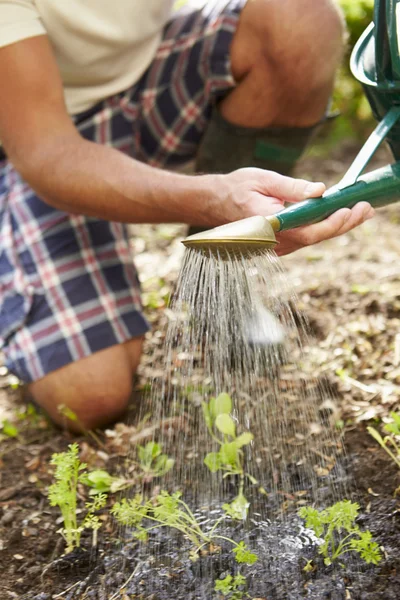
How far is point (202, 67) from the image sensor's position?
2266 millimetres

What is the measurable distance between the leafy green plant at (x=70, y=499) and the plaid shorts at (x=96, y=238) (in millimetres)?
610

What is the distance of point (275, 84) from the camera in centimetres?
226

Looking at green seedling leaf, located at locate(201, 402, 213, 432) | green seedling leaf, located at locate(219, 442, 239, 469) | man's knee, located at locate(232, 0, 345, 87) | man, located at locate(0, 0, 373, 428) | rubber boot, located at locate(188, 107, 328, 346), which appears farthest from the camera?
rubber boot, located at locate(188, 107, 328, 346)

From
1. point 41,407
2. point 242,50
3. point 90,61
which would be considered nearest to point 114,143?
point 90,61

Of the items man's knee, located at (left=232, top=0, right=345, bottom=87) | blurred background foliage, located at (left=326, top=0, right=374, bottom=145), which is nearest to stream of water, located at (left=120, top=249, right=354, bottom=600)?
man's knee, located at (left=232, top=0, right=345, bottom=87)

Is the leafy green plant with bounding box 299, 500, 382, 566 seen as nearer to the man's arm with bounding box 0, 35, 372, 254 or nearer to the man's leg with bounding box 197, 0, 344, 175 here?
the man's arm with bounding box 0, 35, 372, 254

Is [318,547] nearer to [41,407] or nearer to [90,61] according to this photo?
[41,407]

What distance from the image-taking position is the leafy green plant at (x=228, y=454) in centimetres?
158

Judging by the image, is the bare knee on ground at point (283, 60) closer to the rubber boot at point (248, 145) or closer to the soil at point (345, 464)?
the rubber boot at point (248, 145)

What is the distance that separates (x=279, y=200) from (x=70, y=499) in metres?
0.77

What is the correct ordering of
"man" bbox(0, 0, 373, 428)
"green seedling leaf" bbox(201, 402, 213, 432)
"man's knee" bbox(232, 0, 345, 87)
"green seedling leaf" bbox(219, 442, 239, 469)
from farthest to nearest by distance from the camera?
1. "man's knee" bbox(232, 0, 345, 87)
2. "man" bbox(0, 0, 373, 428)
3. "green seedling leaf" bbox(201, 402, 213, 432)
4. "green seedling leaf" bbox(219, 442, 239, 469)

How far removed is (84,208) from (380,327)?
3.15 feet

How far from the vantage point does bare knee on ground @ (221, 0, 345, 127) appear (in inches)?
85.4

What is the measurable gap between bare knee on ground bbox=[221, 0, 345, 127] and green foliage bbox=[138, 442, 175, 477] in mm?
1099
